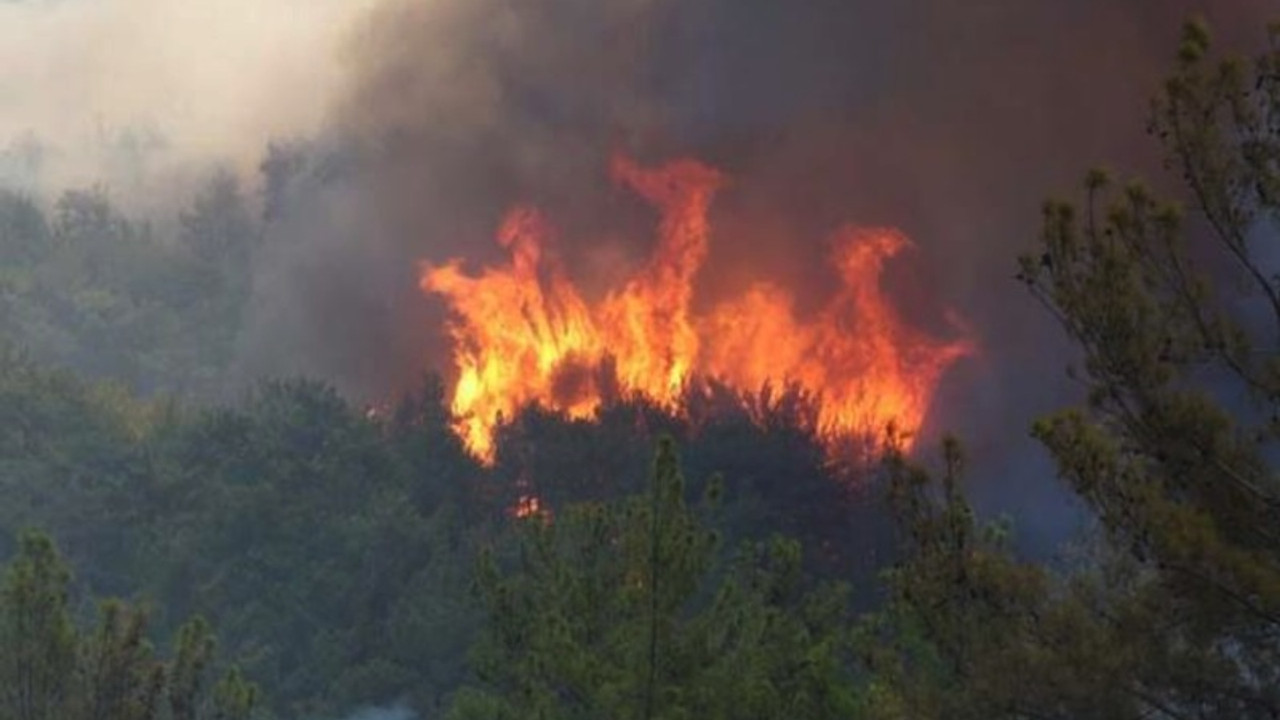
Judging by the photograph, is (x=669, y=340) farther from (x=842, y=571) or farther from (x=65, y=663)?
(x=65, y=663)

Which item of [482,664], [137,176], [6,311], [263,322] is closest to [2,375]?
[263,322]

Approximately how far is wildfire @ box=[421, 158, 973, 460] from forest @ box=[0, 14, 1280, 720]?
4067 millimetres

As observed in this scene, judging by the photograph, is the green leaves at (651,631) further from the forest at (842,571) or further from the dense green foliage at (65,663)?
the dense green foliage at (65,663)

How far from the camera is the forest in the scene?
40.7ft

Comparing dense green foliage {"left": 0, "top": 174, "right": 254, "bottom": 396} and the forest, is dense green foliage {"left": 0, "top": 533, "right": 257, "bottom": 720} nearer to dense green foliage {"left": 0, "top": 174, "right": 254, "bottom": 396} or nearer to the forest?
the forest

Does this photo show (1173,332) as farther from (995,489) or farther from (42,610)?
(995,489)

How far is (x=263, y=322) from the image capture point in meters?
68.6

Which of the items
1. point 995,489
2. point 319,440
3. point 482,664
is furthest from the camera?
point 319,440

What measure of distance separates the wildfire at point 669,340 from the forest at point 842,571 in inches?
160

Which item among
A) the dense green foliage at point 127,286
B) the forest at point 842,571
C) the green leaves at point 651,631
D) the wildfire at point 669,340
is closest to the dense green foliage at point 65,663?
the forest at point 842,571

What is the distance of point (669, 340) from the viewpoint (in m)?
53.2

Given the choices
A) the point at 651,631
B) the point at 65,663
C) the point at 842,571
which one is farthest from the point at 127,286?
the point at 651,631

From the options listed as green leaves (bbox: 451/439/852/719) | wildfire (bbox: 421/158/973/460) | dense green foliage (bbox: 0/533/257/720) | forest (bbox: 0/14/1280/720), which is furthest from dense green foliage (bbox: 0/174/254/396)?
dense green foliage (bbox: 0/533/257/720)

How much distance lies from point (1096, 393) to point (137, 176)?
106430 mm
